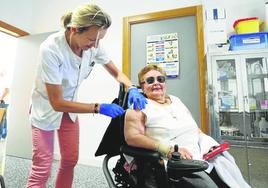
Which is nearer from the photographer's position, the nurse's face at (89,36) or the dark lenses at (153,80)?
the nurse's face at (89,36)

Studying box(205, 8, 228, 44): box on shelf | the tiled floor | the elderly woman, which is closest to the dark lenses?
the elderly woman

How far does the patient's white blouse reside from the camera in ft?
3.14

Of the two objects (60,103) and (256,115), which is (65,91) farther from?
(256,115)

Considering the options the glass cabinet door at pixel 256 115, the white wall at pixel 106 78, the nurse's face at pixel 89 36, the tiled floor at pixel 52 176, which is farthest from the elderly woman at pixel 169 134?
the white wall at pixel 106 78

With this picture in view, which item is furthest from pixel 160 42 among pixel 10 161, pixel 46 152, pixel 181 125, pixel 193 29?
pixel 10 161

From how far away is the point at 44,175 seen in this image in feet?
3.18

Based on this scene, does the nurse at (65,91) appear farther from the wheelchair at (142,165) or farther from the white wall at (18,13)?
the white wall at (18,13)

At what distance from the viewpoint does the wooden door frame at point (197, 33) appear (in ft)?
6.48

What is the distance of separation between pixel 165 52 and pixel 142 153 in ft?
5.35

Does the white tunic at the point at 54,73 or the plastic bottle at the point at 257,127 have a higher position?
the white tunic at the point at 54,73

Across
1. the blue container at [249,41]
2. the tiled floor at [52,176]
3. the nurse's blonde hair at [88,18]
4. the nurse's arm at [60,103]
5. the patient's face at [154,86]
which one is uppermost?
the blue container at [249,41]

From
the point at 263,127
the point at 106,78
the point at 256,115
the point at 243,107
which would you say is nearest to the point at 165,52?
the point at 106,78

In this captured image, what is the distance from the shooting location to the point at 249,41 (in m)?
1.72

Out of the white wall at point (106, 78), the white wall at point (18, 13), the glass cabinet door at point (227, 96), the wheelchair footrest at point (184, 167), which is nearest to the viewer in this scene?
the wheelchair footrest at point (184, 167)
